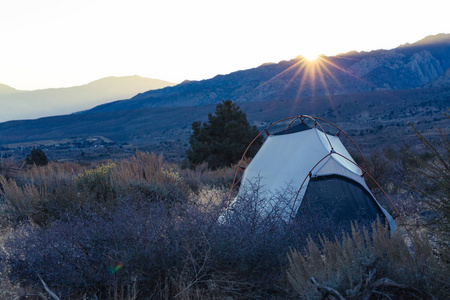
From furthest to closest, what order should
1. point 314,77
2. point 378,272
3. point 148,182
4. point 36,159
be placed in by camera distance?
1. point 314,77
2. point 36,159
3. point 148,182
4. point 378,272

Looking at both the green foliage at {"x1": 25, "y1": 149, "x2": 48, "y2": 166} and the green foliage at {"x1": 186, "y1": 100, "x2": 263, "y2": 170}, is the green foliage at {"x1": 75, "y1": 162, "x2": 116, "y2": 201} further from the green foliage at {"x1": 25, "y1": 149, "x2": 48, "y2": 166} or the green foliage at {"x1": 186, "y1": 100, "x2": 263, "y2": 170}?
the green foliage at {"x1": 25, "y1": 149, "x2": 48, "y2": 166}

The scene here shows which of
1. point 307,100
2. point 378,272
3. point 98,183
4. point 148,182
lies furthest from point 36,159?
point 307,100

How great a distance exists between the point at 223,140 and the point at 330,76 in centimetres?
9074

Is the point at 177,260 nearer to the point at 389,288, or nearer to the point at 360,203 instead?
the point at 389,288

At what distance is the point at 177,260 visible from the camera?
3.97m

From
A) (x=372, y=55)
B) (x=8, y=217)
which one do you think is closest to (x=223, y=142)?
(x=8, y=217)

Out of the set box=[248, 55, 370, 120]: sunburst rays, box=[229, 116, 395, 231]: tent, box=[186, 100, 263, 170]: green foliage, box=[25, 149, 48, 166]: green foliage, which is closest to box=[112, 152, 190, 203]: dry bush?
box=[229, 116, 395, 231]: tent

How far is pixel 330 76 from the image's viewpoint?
344ft

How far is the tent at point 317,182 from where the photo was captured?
21.2ft

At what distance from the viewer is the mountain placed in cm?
10019

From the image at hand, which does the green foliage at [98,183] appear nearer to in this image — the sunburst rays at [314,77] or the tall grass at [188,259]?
the tall grass at [188,259]

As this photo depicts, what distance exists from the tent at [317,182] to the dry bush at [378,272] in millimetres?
2585

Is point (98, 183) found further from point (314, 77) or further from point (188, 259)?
point (314, 77)

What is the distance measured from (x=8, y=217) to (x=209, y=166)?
12.0m
